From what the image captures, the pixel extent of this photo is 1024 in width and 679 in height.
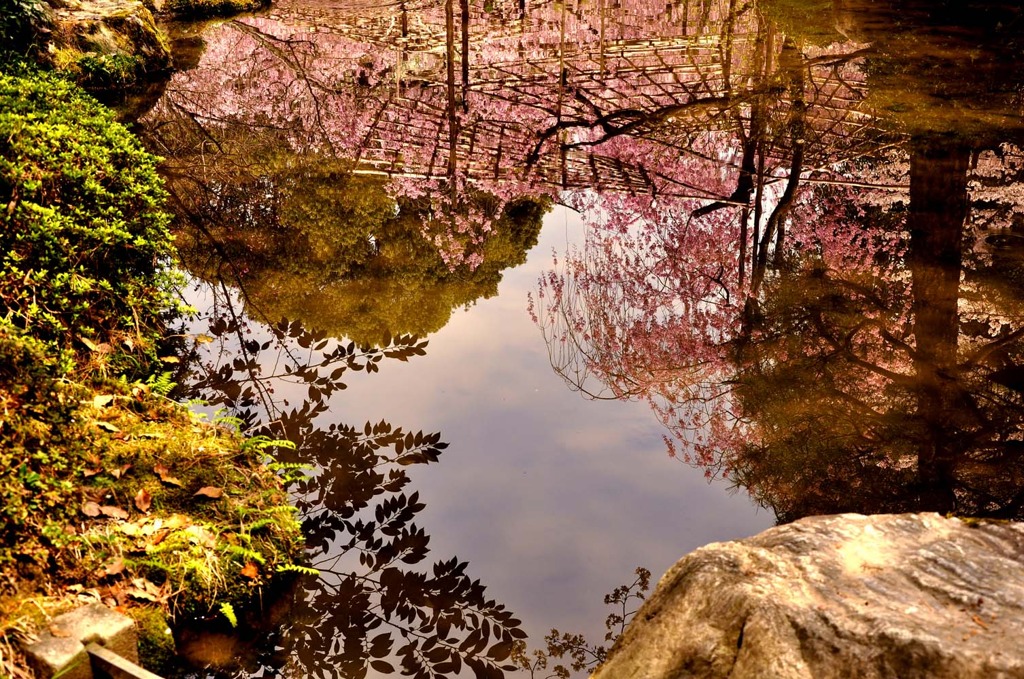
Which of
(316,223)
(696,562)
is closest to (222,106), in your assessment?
(316,223)

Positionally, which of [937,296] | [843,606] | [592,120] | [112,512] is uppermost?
[592,120]

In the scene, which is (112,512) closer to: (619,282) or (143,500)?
(143,500)

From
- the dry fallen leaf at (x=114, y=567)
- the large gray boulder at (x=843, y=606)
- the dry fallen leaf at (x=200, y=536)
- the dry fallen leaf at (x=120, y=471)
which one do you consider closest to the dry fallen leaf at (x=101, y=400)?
the dry fallen leaf at (x=120, y=471)

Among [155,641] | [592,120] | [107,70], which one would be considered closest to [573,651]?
[155,641]

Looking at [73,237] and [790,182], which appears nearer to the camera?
[73,237]

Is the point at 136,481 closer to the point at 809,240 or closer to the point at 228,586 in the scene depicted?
the point at 228,586

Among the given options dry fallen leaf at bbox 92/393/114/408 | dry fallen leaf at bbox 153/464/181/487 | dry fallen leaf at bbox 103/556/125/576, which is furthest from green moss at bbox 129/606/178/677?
dry fallen leaf at bbox 92/393/114/408

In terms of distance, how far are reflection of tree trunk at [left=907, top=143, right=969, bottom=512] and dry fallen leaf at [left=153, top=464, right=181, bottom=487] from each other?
10.6 ft

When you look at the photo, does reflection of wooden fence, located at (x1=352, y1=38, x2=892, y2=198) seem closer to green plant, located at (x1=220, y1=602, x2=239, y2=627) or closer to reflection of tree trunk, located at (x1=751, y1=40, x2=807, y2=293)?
reflection of tree trunk, located at (x1=751, y1=40, x2=807, y2=293)

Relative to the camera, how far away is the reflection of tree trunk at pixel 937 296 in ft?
12.9

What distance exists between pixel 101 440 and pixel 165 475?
299 millimetres

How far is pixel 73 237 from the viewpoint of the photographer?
4059mm

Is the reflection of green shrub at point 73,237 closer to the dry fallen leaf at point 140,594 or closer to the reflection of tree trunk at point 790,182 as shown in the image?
the dry fallen leaf at point 140,594

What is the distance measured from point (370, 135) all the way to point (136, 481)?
21.7 ft
